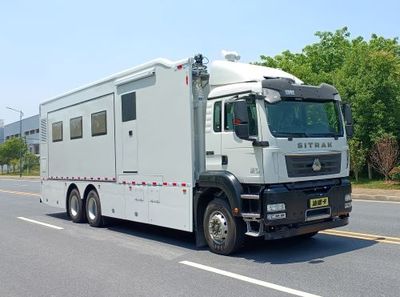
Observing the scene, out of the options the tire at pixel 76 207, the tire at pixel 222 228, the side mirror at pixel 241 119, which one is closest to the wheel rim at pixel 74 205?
the tire at pixel 76 207

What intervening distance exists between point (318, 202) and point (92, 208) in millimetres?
6385

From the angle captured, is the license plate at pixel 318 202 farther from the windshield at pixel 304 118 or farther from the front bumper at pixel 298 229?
the windshield at pixel 304 118

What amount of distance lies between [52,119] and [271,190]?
8.92 metres

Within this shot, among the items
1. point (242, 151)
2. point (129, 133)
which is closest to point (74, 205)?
point (129, 133)

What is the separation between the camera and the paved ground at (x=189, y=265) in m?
6.27

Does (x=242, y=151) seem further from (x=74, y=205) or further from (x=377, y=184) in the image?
(x=377, y=184)

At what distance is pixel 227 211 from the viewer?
Answer: 8047 mm

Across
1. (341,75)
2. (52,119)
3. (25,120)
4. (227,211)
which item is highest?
(25,120)

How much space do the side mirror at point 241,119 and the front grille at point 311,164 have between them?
0.77m

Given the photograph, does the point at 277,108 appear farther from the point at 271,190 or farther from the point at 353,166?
the point at 353,166

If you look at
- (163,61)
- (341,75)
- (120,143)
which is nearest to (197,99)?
(163,61)

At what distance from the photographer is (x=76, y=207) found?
13.3 m

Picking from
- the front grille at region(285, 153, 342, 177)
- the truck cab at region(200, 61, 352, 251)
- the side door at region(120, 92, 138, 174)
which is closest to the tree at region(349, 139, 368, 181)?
the truck cab at region(200, 61, 352, 251)

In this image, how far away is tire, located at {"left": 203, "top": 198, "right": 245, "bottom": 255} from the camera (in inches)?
314
